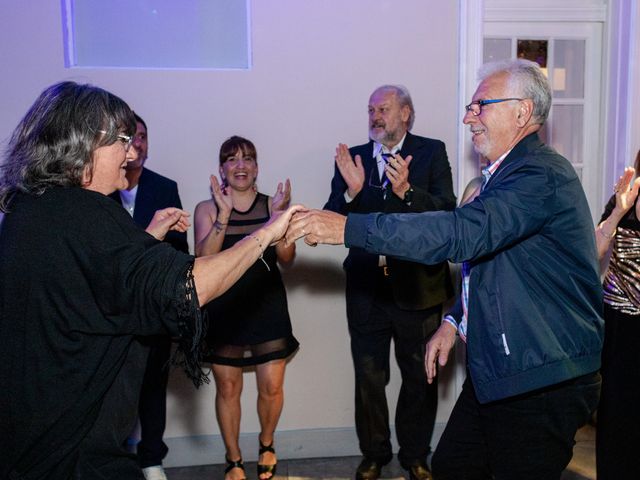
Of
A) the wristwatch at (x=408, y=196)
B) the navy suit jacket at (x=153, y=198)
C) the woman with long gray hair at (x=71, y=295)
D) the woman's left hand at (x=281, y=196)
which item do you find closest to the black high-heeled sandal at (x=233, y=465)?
the navy suit jacket at (x=153, y=198)

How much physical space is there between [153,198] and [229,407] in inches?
46.8

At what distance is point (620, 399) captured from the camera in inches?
123

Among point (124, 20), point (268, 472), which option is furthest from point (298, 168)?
point (268, 472)

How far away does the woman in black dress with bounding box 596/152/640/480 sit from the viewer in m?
3.08

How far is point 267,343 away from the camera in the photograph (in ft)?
12.1

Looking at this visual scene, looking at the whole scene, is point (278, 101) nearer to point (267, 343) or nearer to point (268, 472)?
point (267, 343)

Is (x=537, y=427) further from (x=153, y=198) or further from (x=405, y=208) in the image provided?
(x=153, y=198)

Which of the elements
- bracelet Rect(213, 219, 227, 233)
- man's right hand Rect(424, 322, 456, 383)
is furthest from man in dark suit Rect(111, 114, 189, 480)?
man's right hand Rect(424, 322, 456, 383)

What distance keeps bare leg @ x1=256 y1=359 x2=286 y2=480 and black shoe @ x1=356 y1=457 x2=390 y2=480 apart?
0.47 metres

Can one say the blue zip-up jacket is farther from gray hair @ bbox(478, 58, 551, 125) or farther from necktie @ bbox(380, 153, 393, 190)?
necktie @ bbox(380, 153, 393, 190)

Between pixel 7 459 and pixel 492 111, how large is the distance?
1.79 meters

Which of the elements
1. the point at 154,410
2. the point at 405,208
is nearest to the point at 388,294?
the point at 405,208

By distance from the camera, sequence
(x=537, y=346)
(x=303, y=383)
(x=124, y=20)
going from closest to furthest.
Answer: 1. (x=537, y=346)
2. (x=124, y=20)
3. (x=303, y=383)

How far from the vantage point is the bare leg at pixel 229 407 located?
370 cm
